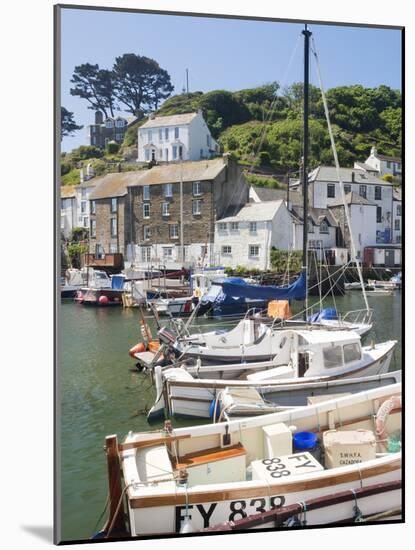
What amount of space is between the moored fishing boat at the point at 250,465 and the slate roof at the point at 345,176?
2059mm

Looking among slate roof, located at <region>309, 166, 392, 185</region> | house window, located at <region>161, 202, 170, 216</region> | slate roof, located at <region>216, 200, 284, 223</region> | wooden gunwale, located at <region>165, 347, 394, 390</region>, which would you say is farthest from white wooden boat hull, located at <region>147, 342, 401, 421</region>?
slate roof, located at <region>216, 200, 284, 223</region>

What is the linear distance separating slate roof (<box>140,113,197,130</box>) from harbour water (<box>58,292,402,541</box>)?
190 cm

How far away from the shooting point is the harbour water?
408cm

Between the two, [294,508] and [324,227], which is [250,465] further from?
[324,227]

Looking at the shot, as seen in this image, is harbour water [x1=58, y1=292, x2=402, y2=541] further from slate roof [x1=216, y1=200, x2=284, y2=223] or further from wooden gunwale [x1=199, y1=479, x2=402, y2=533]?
slate roof [x1=216, y1=200, x2=284, y2=223]

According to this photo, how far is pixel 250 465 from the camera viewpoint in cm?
412

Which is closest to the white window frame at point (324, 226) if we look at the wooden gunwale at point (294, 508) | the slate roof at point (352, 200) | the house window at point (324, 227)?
the house window at point (324, 227)

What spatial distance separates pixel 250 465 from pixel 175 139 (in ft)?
11.6

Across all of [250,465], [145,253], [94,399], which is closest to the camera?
[250,465]

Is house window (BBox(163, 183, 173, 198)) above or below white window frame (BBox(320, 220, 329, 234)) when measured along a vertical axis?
above

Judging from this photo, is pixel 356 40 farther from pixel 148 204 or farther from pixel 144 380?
pixel 144 380

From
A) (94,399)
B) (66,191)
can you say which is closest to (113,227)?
(94,399)

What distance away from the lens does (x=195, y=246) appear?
28.0 feet

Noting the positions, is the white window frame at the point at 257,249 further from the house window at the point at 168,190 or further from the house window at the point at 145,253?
the house window at the point at 168,190
